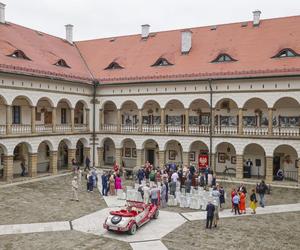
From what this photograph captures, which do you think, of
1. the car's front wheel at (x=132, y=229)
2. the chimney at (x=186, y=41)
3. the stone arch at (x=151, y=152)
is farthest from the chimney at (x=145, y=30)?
the car's front wheel at (x=132, y=229)

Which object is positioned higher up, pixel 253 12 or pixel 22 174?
pixel 253 12

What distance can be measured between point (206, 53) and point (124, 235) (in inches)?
856

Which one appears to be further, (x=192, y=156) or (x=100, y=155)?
(x=100, y=155)

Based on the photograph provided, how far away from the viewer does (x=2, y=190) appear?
78.3ft

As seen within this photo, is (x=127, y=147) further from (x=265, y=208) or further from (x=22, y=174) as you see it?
(x=265, y=208)

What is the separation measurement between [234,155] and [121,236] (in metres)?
19.2

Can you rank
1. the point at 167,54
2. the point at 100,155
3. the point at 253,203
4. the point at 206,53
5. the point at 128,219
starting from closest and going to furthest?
the point at 128,219, the point at 253,203, the point at 206,53, the point at 167,54, the point at 100,155

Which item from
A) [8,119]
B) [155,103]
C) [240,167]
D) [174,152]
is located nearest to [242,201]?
[240,167]

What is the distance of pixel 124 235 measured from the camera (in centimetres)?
1523

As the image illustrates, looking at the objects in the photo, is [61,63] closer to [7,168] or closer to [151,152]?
[7,168]

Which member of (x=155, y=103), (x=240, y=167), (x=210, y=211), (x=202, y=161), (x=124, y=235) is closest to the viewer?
(x=124, y=235)

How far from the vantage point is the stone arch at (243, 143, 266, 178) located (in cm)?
3119

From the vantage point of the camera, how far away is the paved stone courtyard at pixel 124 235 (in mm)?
14328

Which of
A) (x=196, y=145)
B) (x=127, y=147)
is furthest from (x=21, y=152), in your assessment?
(x=196, y=145)
